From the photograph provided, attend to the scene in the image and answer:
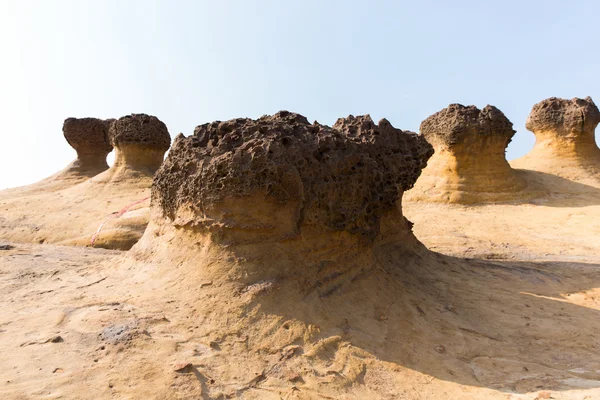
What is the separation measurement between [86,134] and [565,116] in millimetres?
12817

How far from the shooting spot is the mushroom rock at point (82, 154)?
1302 centimetres

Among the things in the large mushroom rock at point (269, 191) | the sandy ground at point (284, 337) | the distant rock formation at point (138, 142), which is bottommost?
the sandy ground at point (284, 337)

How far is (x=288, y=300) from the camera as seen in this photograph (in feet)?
9.16

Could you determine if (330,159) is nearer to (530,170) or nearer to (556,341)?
(556,341)

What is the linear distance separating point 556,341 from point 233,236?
2268mm

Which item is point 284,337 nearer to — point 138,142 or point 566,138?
point 138,142

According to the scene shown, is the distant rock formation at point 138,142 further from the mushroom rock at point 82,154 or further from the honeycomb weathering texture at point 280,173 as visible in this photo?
the honeycomb weathering texture at point 280,173

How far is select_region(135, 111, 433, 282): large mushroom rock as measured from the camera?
120 inches

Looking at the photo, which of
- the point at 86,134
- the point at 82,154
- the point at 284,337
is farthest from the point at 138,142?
the point at 284,337

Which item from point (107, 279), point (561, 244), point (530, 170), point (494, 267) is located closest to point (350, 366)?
point (107, 279)

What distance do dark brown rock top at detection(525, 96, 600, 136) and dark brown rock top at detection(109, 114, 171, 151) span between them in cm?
925

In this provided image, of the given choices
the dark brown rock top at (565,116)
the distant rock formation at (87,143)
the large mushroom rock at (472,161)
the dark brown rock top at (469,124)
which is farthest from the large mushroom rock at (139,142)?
the dark brown rock top at (565,116)

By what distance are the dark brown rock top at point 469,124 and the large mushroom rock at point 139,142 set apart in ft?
20.0

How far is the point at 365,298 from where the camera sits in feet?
9.96
